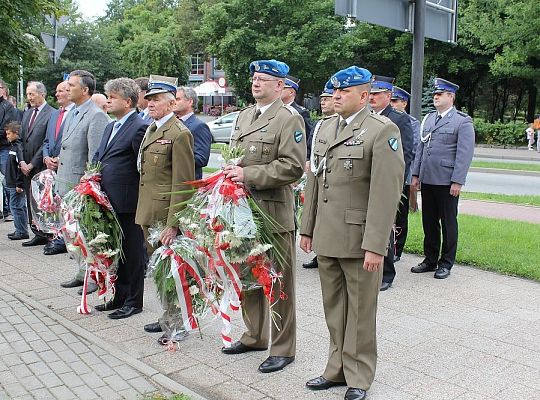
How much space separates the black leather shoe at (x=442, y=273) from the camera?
7148 mm

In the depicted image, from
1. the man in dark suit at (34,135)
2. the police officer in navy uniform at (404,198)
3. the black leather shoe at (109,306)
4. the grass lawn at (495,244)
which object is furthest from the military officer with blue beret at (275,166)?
the man in dark suit at (34,135)

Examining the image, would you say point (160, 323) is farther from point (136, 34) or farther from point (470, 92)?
point (136, 34)

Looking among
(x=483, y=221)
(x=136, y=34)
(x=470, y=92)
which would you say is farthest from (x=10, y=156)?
(x=136, y=34)

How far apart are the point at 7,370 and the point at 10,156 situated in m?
5.37

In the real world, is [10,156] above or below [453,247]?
above

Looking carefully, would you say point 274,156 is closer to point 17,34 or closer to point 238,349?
point 238,349

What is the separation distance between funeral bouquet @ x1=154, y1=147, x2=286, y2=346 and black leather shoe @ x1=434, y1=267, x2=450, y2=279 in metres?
3.15

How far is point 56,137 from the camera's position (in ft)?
26.6

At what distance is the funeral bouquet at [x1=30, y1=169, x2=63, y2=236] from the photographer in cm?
719

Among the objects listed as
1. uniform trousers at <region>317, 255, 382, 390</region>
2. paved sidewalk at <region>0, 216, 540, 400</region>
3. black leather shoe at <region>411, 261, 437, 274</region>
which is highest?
uniform trousers at <region>317, 255, 382, 390</region>

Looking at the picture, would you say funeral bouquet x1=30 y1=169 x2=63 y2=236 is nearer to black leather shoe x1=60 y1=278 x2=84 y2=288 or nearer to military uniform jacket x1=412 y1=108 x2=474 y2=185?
black leather shoe x1=60 y1=278 x2=84 y2=288

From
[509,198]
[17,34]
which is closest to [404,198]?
[509,198]

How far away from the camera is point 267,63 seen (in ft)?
14.5

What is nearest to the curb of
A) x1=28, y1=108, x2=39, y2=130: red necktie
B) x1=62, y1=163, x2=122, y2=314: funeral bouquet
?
x1=62, y1=163, x2=122, y2=314: funeral bouquet
